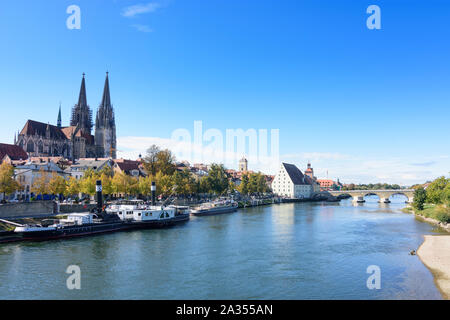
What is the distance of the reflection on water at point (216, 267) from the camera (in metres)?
21.9

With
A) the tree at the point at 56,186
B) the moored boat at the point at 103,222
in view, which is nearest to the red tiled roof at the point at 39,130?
the tree at the point at 56,186

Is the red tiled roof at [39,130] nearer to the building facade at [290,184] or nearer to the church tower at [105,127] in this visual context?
the church tower at [105,127]

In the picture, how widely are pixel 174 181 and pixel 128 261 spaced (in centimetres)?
5138

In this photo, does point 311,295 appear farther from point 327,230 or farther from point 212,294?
point 327,230

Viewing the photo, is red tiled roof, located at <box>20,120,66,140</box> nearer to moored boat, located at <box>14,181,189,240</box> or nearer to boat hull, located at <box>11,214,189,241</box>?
moored boat, located at <box>14,181,189,240</box>

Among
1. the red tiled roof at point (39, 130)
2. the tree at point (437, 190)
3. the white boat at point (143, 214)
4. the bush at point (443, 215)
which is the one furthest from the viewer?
the red tiled roof at point (39, 130)

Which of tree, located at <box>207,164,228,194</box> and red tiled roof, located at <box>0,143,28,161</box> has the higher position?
red tiled roof, located at <box>0,143,28,161</box>

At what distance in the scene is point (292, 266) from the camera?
2856cm

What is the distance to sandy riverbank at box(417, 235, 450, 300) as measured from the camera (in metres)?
24.1

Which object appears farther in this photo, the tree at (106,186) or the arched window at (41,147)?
the arched window at (41,147)

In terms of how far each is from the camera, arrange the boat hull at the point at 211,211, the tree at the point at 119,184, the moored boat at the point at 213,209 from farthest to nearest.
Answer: the moored boat at the point at 213,209 → the boat hull at the point at 211,211 → the tree at the point at 119,184

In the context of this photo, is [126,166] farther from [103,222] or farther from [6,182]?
[103,222]

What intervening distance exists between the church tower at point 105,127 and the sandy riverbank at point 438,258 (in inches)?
5669

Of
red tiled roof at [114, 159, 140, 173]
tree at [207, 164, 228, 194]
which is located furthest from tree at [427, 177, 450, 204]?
red tiled roof at [114, 159, 140, 173]
